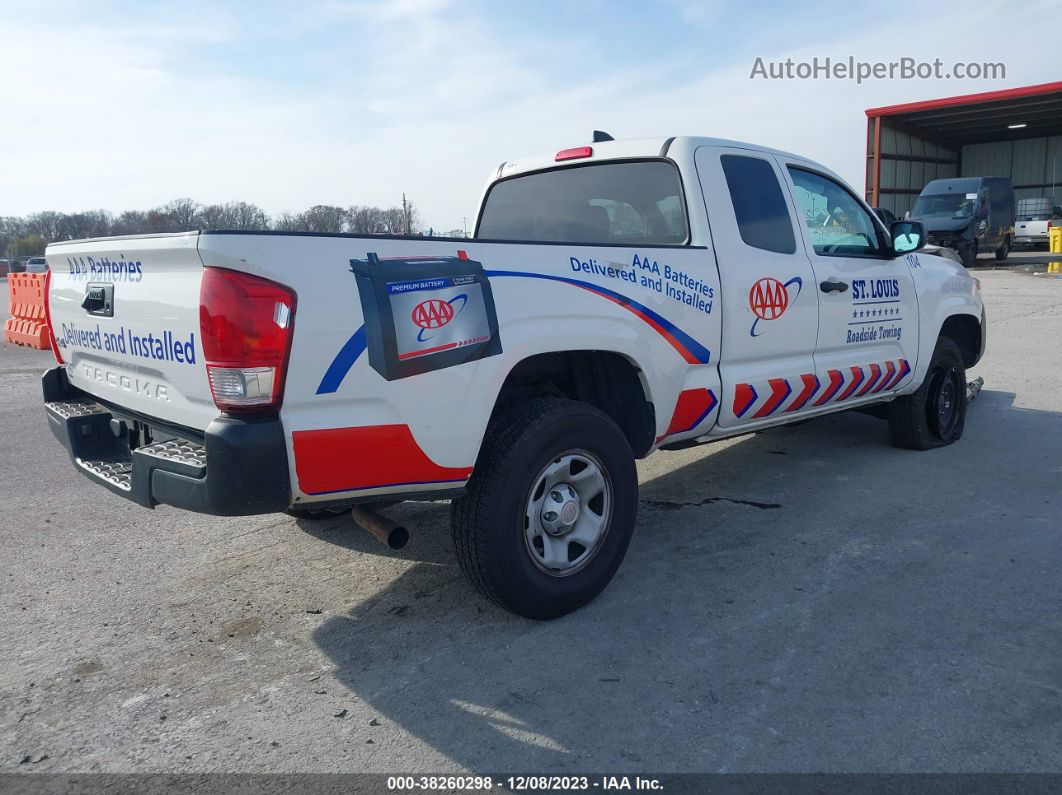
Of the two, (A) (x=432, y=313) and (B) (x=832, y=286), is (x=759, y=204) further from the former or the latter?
(A) (x=432, y=313)

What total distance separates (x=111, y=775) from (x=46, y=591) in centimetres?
169

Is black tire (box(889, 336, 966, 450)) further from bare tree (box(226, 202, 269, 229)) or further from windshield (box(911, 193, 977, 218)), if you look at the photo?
windshield (box(911, 193, 977, 218))

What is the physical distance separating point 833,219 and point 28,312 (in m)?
10.3

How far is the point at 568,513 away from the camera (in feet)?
11.5

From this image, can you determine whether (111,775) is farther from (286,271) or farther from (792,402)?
(792,402)

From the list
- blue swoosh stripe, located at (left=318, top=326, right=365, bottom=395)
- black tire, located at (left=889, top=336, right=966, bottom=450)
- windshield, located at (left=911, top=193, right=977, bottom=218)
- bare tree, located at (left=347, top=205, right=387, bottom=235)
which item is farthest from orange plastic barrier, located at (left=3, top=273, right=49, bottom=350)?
windshield, located at (left=911, top=193, right=977, bottom=218)

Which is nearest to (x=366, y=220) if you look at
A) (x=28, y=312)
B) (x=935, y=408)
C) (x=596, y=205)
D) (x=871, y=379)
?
(x=596, y=205)

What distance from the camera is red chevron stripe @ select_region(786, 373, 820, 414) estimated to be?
4744mm

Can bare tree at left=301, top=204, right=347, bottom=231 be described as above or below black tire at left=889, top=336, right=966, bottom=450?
above

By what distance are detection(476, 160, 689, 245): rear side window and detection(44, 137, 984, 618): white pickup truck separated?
0.01 metres

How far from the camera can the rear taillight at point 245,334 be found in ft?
8.80

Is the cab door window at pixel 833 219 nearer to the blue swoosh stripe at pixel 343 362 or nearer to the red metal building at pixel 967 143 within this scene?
the blue swoosh stripe at pixel 343 362

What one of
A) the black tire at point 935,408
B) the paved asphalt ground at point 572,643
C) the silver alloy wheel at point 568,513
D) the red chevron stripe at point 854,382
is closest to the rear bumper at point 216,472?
the paved asphalt ground at point 572,643

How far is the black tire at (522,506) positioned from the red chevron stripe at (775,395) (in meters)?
1.24
